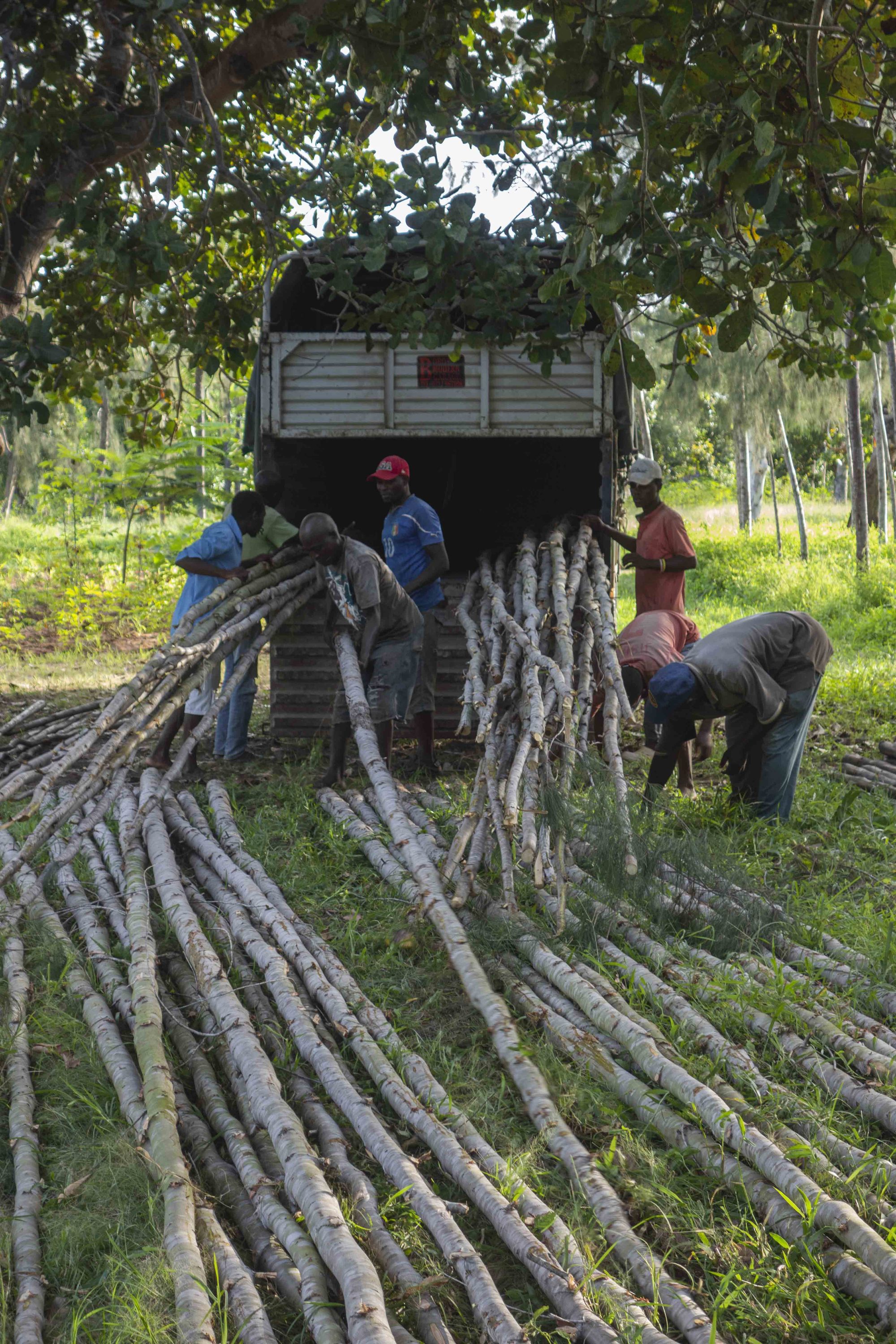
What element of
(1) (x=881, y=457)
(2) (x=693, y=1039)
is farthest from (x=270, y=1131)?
(1) (x=881, y=457)

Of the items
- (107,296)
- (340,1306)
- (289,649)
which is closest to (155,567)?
(107,296)

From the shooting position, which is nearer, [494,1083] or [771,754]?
[494,1083]

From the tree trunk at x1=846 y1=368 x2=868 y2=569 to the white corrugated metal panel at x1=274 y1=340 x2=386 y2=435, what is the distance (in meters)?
8.28

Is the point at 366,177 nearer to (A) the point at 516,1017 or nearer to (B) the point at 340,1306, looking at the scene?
(A) the point at 516,1017

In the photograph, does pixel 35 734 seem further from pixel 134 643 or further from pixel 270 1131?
pixel 134 643

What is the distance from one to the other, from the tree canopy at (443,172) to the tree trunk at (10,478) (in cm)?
1490

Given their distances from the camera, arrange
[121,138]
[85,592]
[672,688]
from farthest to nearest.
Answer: [85,592] < [121,138] < [672,688]

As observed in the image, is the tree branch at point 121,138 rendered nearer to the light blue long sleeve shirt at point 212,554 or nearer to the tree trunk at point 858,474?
the light blue long sleeve shirt at point 212,554

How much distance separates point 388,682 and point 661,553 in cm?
168

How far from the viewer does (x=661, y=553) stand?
6.08 metres

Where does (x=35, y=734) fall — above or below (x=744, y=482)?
below

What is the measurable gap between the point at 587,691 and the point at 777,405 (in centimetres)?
1304

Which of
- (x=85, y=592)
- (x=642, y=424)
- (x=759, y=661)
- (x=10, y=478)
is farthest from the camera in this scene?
(x=10, y=478)

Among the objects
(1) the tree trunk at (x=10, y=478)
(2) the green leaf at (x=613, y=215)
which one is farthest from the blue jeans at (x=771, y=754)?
(1) the tree trunk at (x=10, y=478)
